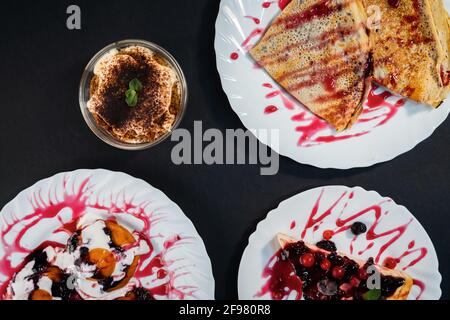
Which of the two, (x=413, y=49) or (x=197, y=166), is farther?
(x=197, y=166)

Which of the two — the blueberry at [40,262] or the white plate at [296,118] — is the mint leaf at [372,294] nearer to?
the white plate at [296,118]

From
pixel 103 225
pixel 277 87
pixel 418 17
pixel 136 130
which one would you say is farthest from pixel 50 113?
pixel 418 17

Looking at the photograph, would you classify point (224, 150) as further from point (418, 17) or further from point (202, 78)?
point (418, 17)

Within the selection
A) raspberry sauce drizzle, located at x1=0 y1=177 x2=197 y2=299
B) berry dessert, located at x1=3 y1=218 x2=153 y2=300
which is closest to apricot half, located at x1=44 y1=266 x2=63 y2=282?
berry dessert, located at x1=3 y1=218 x2=153 y2=300

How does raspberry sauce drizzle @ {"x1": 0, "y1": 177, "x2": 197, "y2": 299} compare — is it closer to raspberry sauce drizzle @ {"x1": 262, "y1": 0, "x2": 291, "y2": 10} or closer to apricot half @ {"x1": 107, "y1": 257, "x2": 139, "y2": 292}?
apricot half @ {"x1": 107, "y1": 257, "x2": 139, "y2": 292}

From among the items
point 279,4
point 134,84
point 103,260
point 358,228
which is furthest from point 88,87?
point 358,228

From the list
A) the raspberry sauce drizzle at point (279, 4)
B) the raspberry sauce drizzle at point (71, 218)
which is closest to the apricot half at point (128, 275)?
the raspberry sauce drizzle at point (71, 218)

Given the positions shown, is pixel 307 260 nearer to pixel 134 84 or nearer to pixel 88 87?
pixel 134 84
